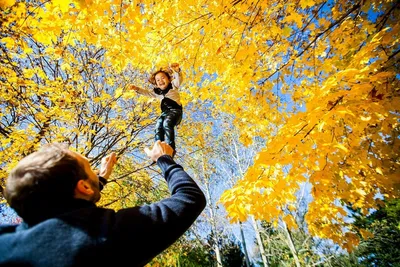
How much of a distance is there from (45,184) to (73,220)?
174 mm

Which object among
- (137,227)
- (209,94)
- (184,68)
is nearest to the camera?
(137,227)

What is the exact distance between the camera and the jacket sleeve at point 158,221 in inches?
33.0

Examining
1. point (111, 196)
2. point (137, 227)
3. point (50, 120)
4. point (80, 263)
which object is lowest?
point (80, 263)

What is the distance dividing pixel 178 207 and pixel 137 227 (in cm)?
17

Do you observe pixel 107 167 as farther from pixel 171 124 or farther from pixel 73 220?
pixel 171 124

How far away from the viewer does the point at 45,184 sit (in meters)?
0.87

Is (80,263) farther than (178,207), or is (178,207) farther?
(178,207)

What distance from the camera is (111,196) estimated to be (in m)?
7.04

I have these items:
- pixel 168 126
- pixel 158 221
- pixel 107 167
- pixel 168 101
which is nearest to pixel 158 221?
pixel 158 221

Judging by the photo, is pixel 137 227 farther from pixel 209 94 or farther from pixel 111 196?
pixel 111 196

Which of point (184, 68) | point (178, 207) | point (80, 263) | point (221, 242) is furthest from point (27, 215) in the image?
point (221, 242)

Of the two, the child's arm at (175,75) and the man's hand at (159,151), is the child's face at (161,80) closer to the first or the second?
the child's arm at (175,75)

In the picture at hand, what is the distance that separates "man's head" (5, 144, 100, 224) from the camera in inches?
33.8

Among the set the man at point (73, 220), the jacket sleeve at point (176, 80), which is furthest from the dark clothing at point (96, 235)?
the jacket sleeve at point (176, 80)
